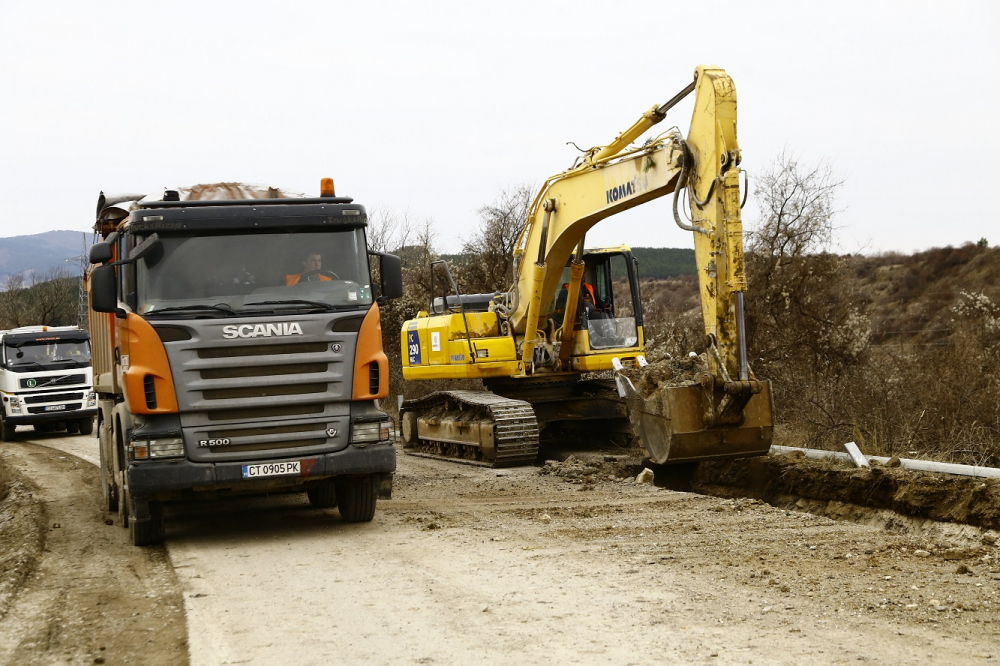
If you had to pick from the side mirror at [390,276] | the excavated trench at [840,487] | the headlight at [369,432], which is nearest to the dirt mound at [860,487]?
the excavated trench at [840,487]

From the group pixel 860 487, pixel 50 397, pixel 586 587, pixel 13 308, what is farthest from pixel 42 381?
pixel 13 308

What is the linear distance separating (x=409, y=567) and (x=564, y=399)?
820 centimetres

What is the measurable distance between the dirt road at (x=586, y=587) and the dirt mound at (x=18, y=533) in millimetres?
910

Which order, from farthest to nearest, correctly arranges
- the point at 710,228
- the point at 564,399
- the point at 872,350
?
the point at 872,350
the point at 564,399
the point at 710,228

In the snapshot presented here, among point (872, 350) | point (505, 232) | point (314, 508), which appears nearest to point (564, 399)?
point (314, 508)

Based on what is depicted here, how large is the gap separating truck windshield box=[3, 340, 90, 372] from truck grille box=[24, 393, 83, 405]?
64cm

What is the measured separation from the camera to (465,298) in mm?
17016

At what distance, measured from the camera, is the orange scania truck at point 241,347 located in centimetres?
860

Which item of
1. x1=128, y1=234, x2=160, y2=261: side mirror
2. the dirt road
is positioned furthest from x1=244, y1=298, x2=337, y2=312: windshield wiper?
the dirt road

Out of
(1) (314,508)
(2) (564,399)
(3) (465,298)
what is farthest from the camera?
(3) (465,298)

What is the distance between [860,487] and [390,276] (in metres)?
5.11

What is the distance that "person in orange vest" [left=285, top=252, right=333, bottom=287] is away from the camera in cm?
911

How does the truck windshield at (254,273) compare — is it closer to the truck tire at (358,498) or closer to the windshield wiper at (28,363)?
the truck tire at (358,498)

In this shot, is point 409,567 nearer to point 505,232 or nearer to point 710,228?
point 710,228
